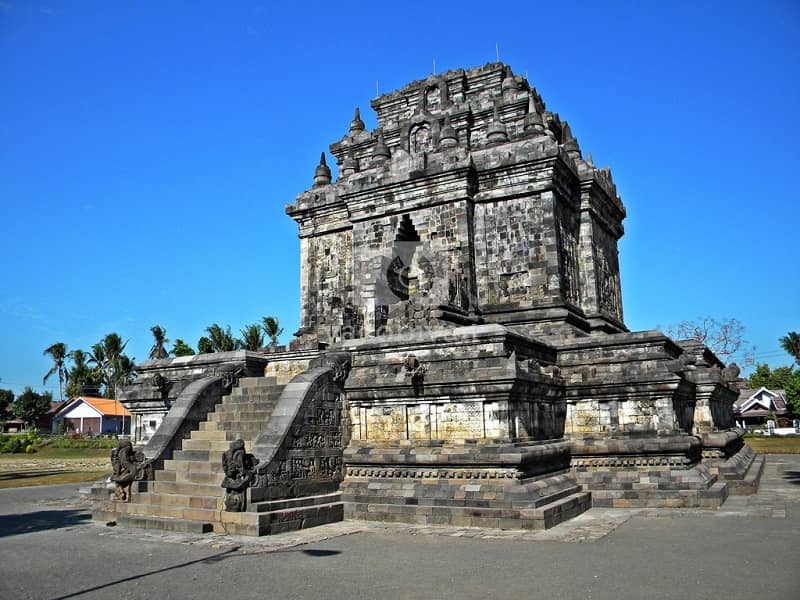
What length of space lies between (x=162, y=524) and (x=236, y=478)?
5.65 feet

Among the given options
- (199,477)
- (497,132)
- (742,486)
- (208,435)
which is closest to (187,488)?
(199,477)

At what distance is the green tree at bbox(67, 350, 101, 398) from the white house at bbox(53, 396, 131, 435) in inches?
370

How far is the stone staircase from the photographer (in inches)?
478

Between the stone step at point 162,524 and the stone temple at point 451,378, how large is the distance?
0.04 metres

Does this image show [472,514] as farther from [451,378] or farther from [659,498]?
[659,498]

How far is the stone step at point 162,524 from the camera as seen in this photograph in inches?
463

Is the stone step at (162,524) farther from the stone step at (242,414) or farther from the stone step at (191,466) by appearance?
the stone step at (242,414)

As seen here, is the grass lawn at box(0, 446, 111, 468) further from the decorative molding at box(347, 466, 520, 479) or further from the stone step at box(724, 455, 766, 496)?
the stone step at box(724, 455, 766, 496)

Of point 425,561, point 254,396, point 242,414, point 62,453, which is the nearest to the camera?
point 425,561

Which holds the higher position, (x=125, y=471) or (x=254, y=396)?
(x=254, y=396)

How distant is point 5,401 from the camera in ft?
268

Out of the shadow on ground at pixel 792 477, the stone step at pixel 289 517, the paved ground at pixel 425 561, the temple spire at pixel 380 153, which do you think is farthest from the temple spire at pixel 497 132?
the shadow on ground at pixel 792 477

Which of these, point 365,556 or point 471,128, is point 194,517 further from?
point 471,128

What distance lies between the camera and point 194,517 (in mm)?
12203
